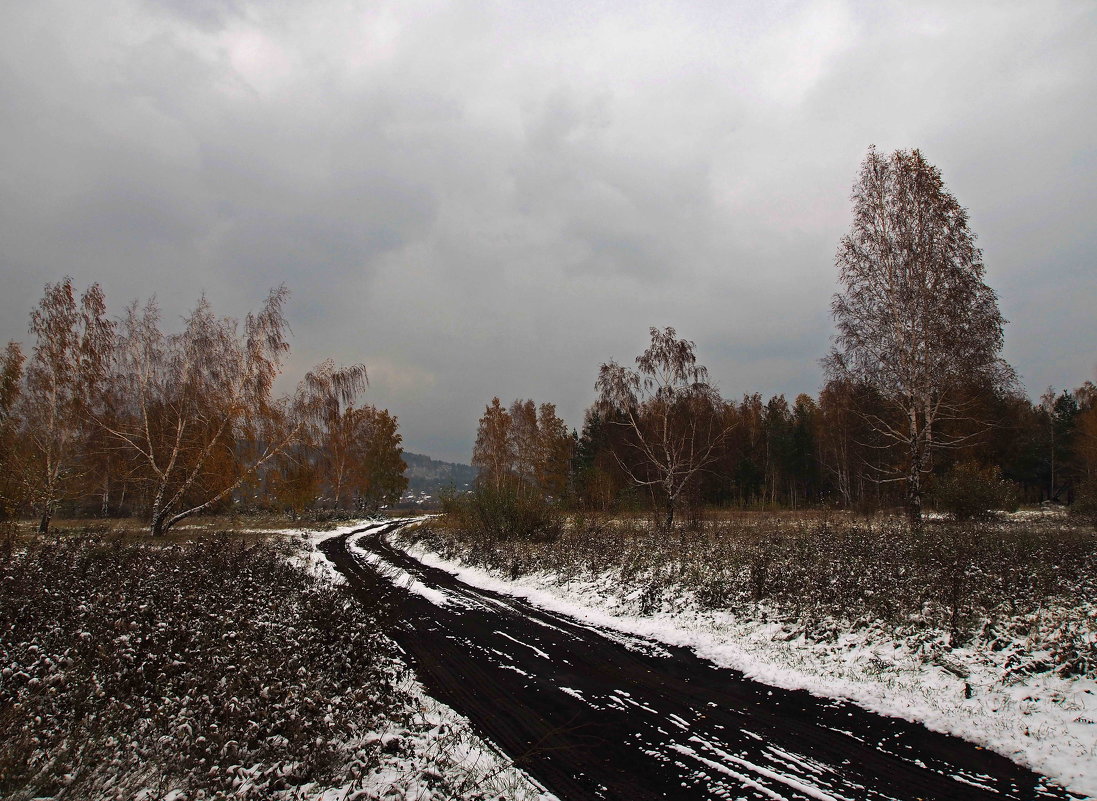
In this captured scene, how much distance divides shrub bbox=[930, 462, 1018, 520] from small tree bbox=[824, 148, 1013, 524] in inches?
60.3

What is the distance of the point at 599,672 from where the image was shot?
23.3 ft

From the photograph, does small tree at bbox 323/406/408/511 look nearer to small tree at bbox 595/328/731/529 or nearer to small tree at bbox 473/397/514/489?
small tree at bbox 473/397/514/489

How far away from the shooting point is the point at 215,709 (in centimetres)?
486

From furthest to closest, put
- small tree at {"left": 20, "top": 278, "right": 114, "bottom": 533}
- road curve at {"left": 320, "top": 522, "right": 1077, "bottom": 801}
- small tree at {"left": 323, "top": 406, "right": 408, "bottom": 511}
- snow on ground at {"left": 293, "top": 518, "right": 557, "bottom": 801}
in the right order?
1. small tree at {"left": 323, "top": 406, "right": 408, "bottom": 511}
2. small tree at {"left": 20, "top": 278, "right": 114, "bottom": 533}
3. road curve at {"left": 320, "top": 522, "right": 1077, "bottom": 801}
4. snow on ground at {"left": 293, "top": 518, "right": 557, "bottom": 801}

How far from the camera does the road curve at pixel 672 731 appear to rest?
4.25 metres

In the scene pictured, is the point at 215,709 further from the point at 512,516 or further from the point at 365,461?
the point at 365,461

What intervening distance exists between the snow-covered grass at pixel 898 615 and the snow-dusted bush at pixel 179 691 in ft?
16.6

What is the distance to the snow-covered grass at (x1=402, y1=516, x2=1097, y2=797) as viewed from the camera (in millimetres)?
5543

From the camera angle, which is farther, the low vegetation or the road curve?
the low vegetation

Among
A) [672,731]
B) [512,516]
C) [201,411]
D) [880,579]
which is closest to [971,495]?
[880,579]

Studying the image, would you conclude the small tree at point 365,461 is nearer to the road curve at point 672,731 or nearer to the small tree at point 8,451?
the small tree at point 8,451

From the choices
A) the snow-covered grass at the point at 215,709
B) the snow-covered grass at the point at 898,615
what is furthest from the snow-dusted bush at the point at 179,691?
the snow-covered grass at the point at 898,615

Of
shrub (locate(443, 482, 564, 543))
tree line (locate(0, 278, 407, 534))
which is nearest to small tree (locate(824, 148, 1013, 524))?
shrub (locate(443, 482, 564, 543))

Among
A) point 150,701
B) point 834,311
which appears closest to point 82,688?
point 150,701
